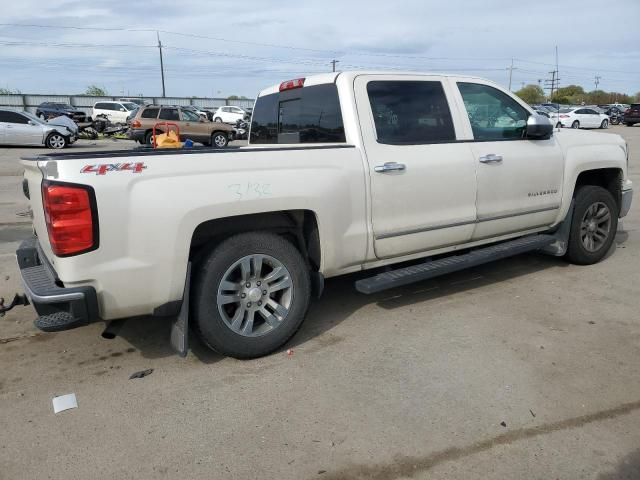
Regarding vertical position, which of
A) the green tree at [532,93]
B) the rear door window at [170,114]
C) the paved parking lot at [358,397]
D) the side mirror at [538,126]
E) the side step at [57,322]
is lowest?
the paved parking lot at [358,397]

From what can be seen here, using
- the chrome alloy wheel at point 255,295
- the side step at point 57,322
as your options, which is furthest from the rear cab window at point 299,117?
the side step at point 57,322

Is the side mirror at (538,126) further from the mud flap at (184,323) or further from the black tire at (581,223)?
the mud flap at (184,323)

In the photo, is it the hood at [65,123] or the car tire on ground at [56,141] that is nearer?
the car tire on ground at [56,141]

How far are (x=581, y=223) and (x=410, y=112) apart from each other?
2401 millimetres

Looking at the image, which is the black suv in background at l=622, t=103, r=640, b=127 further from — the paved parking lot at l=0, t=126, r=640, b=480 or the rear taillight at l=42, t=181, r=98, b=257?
the rear taillight at l=42, t=181, r=98, b=257

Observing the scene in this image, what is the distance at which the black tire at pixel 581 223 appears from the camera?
538 centimetres

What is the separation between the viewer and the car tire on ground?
69.3 ft

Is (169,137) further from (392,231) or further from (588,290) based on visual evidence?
(588,290)

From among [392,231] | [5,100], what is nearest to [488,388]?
[392,231]

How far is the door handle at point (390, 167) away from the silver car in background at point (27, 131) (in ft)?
67.5

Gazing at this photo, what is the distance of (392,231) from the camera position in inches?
159

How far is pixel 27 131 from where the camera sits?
68.0 feet

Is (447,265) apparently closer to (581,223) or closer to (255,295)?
(255,295)

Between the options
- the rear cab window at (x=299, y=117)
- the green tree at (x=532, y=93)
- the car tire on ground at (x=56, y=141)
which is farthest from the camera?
the green tree at (x=532, y=93)
